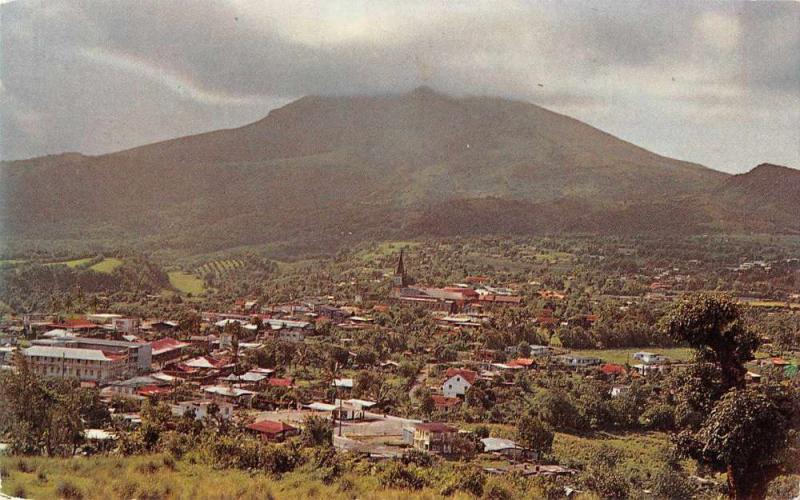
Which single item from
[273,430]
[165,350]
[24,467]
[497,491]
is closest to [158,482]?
[24,467]

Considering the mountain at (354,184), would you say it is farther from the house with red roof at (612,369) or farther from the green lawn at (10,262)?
the house with red roof at (612,369)

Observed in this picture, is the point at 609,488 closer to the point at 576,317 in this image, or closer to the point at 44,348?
the point at 576,317

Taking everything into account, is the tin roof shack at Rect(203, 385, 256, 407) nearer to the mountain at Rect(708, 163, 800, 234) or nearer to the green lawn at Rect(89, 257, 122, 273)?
the green lawn at Rect(89, 257, 122, 273)

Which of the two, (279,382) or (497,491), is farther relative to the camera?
(279,382)

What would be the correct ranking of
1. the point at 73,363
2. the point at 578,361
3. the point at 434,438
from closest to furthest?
the point at 434,438 → the point at 73,363 → the point at 578,361

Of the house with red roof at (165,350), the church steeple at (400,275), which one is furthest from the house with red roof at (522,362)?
the house with red roof at (165,350)

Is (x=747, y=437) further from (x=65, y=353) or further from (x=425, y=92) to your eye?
(x=65, y=353)
